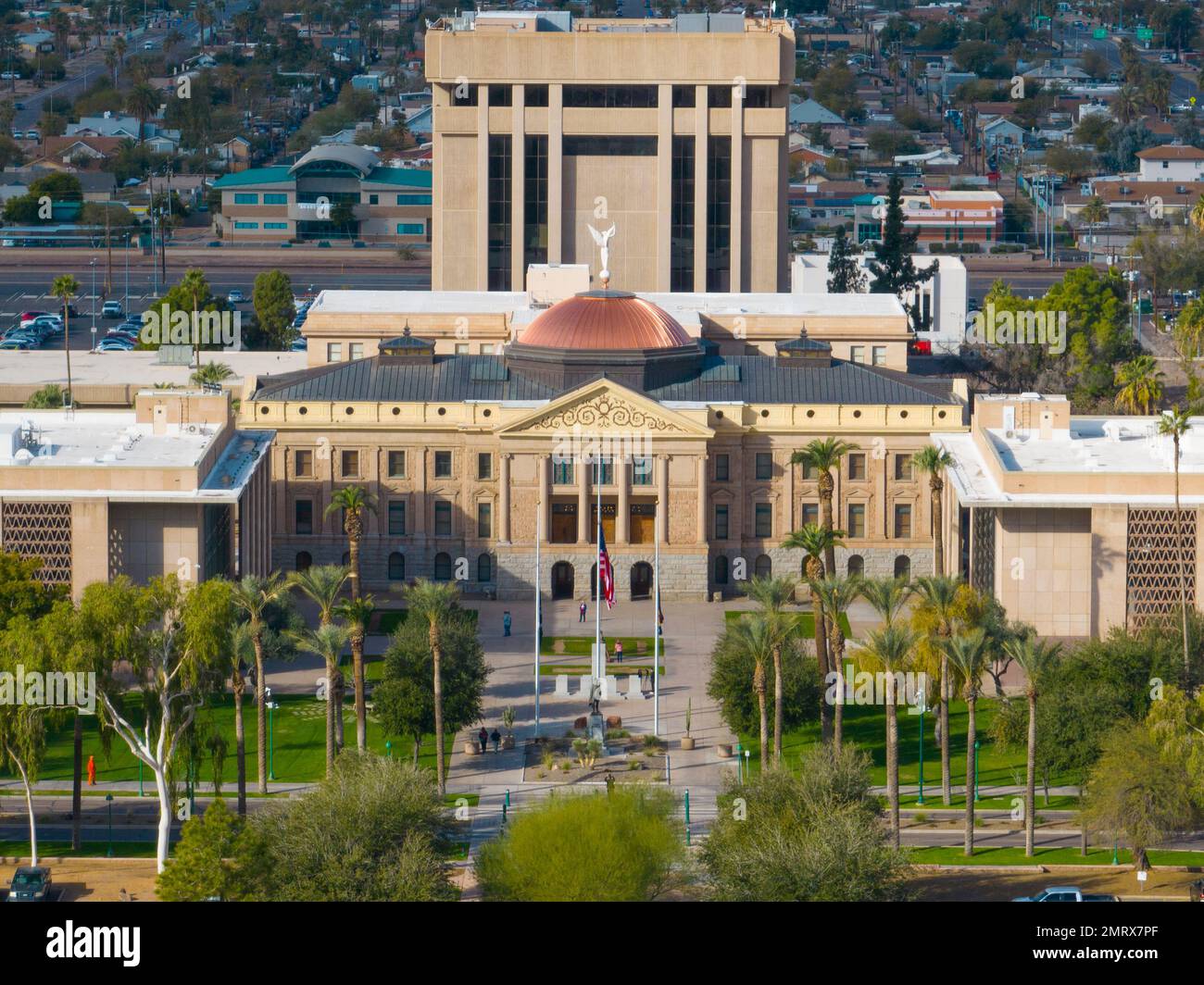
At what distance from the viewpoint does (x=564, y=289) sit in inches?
6599

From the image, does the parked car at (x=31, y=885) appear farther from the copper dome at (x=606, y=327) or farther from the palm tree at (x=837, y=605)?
the copper dome at (x=606, y=327)

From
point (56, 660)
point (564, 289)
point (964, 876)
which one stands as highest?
point (564, 289)

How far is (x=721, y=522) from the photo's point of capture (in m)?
147

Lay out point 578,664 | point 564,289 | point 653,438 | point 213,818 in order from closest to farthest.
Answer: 1. point 213,818
2. point 578,664
3. point 653,438
4. point 564,289

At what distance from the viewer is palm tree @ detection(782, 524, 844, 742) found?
115 meters

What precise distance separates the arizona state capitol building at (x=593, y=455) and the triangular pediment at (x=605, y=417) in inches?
3.2

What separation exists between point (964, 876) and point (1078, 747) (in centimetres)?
965

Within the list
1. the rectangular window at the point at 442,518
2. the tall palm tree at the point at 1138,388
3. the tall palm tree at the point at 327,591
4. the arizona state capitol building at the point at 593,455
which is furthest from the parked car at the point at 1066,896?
the tall palm tree at the point at 1138,388

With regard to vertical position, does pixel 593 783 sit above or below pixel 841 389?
below

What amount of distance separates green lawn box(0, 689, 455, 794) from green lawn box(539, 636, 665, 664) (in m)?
13.6

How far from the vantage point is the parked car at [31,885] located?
321ft
